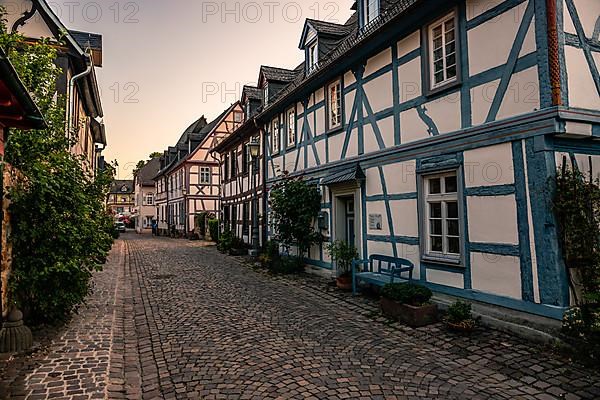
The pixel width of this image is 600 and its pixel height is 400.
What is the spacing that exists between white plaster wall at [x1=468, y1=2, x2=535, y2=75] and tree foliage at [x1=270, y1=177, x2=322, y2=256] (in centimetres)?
597

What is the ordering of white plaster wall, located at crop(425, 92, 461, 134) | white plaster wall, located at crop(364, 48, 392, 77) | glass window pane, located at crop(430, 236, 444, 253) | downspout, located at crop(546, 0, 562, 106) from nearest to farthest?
1. downspout, located at crop(546, 0, 562, 106)
2. white plaster wall, located at crop(425, 92, 461, 134)
3. glass window pane, located at crop(430, 236, 444, 253)
4. white plaster wall, located at crop(364, 48, 392, 77)

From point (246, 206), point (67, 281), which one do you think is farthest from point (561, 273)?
point (246, 206)

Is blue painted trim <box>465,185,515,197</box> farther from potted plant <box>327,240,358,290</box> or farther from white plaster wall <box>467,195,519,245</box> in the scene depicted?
potted plant <box>327,240,358,290</box>

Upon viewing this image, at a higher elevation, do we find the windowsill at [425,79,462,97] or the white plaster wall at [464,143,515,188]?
the windowsill at [425,79,462,97]

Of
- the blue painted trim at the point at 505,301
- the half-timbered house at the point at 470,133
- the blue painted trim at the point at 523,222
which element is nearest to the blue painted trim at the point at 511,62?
the half-timbered house at the point at 470,133

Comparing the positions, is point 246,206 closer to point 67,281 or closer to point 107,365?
point 67,281

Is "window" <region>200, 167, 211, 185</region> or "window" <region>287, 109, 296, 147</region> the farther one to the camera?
"window" <region>200, 167, 211, 185</region>

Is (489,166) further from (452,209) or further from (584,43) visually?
(584,43)

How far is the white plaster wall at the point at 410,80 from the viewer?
752cm

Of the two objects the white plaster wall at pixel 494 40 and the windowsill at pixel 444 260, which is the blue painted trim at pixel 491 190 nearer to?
the windowsill at pixel 444 260

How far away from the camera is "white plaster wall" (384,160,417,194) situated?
301 inches

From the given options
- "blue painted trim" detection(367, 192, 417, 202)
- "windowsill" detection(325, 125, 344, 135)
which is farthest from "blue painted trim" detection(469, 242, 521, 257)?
"windowsill" detection(325, 125, 344, 135)

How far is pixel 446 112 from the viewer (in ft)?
22.7

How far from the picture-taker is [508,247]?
5.82m
